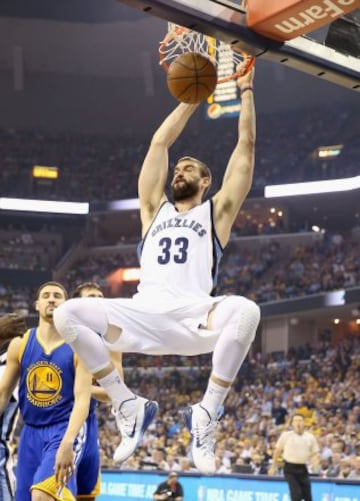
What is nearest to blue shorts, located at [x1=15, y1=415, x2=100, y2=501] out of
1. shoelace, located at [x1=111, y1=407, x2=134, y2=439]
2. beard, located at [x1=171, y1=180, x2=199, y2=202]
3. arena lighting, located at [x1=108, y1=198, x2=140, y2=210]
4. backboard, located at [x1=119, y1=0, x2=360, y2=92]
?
shoelace, located at [x1=111, y1=407, x2=134, y2=439]

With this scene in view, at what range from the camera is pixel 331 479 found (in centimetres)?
1463

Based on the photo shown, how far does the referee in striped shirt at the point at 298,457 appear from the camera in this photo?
14094mm

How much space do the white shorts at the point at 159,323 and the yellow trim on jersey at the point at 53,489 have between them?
123 centimetres

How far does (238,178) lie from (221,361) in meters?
1.31

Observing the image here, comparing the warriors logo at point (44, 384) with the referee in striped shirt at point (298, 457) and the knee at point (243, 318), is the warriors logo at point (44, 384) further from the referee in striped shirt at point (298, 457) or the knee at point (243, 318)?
the referee in striped shirt at point (298, 457)

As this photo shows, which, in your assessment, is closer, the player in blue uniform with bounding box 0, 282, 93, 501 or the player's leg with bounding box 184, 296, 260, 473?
the player's leg with bounding box 184, 296, 260, 473

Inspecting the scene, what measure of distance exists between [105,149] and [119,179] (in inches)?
77.5

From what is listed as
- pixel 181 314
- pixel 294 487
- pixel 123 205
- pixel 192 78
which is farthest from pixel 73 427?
pixel 123 205

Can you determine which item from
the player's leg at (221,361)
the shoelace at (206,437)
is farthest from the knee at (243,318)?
the shoelace at (206,437)

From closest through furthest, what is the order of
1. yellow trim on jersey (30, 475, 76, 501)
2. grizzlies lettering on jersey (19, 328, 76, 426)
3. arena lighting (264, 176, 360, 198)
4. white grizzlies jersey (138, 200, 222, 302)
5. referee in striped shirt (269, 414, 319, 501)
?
white grizzlies jersey (138, 200, 222, 302)
yellow trim on jersey (30, 475, 76, 501)
grizzlies lettering on jersey (19, 328, 76, 426)
referee in striped shirt (269, 414, 319, 501)
arena lighting (264, 176, 360, 198)

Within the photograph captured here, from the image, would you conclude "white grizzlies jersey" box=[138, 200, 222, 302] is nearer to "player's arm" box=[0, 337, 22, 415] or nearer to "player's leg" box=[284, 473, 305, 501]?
"player's arm" box=[0, 337, 22, 415]

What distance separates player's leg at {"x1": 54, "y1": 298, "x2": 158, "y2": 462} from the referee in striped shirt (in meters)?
8.92

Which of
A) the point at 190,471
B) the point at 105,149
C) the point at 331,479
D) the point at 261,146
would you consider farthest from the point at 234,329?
the point at 105,149

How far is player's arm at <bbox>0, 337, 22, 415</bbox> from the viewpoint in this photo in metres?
6.77
